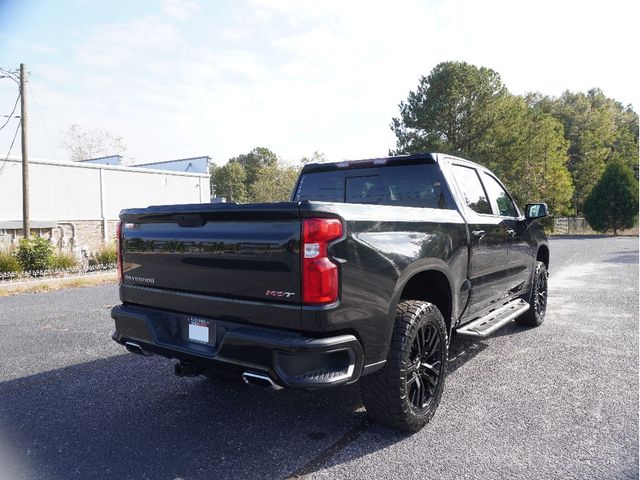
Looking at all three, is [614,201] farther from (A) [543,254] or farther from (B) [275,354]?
(B) [275,354]

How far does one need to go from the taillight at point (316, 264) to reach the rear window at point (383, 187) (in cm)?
177

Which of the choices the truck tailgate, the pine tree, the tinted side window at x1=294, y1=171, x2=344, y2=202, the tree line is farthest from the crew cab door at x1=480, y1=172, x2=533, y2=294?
the pine tree

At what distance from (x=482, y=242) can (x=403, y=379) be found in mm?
1742

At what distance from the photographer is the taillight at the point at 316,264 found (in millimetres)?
2426

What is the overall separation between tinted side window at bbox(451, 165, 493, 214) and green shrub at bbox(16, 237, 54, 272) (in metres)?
12.6

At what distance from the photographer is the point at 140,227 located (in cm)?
328

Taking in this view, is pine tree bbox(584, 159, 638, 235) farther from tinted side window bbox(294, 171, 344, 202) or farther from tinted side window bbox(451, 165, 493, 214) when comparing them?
tinted side window bbox(294, 171, 344, 202)

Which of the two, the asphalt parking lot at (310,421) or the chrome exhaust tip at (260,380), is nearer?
the chrome exhaust tip at (260,380)

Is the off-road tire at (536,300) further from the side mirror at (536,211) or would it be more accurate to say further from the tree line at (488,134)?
the tree line at (488,134)

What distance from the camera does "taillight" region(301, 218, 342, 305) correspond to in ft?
7.96

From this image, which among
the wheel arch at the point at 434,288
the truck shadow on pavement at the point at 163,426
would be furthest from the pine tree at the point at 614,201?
the wheel arch at the point at 434,288

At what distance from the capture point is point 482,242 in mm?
4086

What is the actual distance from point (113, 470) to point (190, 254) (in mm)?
1296

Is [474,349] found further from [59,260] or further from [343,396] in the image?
[59,260]
